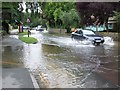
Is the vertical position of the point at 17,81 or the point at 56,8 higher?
the point at 56,8

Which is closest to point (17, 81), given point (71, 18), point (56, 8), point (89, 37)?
point (89, 37)

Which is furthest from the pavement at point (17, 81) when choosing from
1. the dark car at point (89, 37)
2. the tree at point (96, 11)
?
the tree at point (96, 11)

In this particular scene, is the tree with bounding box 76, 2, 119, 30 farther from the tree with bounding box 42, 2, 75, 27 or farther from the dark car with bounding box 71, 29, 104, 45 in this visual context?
the tree with bounding box 42, 2, 75, 27

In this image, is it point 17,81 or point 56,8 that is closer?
point 17,81

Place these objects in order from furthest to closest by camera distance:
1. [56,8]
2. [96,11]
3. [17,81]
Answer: [56,8]
[96,11]
[17,81]

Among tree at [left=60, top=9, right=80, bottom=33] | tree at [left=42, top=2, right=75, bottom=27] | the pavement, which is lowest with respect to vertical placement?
the pavement

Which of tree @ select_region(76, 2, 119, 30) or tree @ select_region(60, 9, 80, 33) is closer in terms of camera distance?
tree @ select_region(76, 2, 119, 30)

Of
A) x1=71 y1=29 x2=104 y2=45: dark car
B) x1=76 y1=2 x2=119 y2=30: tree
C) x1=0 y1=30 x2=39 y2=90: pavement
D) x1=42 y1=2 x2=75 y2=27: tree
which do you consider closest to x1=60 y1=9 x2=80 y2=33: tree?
x1=42 y1=2 x2=75 y2=27: tree

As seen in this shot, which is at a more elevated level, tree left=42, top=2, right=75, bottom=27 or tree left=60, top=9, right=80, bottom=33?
tree left=42, top=2, right=75, bottom=27

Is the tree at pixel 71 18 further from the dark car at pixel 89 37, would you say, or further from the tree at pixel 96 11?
the dark car at pixel 89 37

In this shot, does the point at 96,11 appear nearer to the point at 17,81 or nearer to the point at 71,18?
the point at 71,18

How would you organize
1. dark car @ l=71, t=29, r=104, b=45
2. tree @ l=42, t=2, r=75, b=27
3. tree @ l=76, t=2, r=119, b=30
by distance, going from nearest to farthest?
dark car @ l=71, t=29, r=104, b=45, tree @ l=76, t=2, r=119, b=30, tree @ l=42, t=2, r=75, b=27

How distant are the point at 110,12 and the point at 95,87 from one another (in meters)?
33.1

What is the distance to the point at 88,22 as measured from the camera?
47.1 meters
